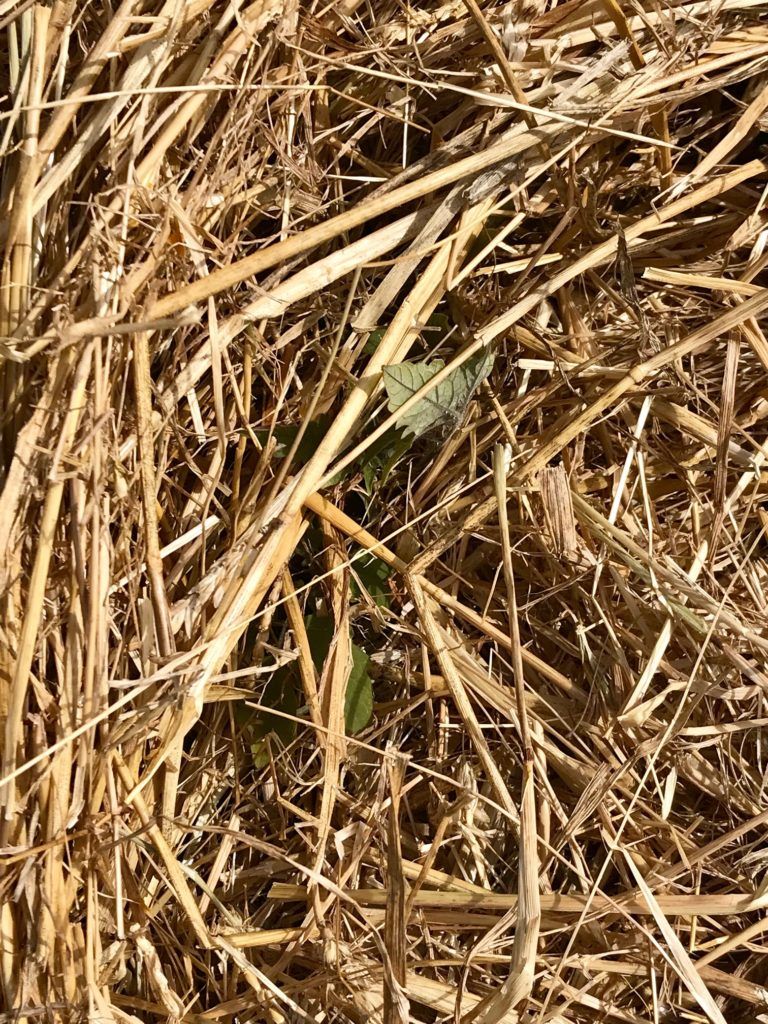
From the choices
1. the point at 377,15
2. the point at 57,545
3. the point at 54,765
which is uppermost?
the point at 377,15

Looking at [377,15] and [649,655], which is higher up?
[377,15]

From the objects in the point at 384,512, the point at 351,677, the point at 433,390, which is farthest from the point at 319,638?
the point at 433,390

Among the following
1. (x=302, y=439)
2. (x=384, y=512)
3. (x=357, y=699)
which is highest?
(x=302, y=439)

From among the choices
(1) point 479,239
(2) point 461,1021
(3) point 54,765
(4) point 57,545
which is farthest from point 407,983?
(1) point 479,239

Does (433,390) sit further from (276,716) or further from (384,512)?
(276,716)

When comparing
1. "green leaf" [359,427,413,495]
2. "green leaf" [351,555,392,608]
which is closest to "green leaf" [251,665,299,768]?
"green leaf" [351,555,392,608]

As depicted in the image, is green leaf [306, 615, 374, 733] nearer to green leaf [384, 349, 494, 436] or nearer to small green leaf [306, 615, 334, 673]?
small green leaf [306, 615, 334, 673]

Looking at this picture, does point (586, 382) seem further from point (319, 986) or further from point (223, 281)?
point (319, 986)

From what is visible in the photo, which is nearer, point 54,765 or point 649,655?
Answer: point 54,765
